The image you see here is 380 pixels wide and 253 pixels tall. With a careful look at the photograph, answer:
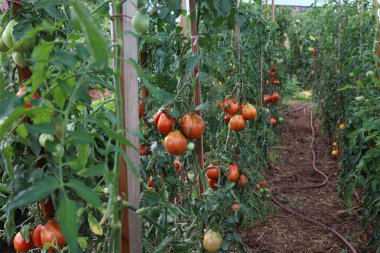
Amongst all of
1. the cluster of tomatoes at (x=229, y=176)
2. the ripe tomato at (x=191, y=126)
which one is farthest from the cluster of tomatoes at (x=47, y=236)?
the cluster of tomatoes at (x=229, y=176)

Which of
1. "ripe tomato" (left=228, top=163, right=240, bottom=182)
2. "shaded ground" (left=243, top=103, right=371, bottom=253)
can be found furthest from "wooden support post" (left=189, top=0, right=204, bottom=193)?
"shaded ground" (left=243, top=103, right=371, bottom=253)

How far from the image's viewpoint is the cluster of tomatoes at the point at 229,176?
1.86 metres

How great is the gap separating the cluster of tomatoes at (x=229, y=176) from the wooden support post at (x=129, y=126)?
0.87 metres

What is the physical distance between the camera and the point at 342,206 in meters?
3.28

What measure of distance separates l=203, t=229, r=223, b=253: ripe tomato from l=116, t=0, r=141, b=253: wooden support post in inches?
19.1

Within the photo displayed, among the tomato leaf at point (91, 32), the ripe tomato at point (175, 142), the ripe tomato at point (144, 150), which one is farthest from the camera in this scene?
the ripe tomato at point (144, 150)

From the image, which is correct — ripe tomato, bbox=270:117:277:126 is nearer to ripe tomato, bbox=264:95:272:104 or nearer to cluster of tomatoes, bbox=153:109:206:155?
ripe tomato, bbox=264:95:272:104

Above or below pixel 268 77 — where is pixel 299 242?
below

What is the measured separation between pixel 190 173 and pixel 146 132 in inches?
14.3

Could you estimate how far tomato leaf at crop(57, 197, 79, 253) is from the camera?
578mm

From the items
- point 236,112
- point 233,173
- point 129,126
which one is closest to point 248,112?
point 236,112

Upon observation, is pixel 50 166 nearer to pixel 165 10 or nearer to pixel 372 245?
pixel 165 10

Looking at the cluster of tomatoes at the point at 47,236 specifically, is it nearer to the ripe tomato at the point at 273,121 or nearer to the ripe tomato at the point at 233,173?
the ripe tomato at the point at 233,173

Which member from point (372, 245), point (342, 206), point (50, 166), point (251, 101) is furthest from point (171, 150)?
point (342, 206)
